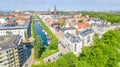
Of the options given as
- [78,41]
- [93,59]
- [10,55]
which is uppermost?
[10,55]

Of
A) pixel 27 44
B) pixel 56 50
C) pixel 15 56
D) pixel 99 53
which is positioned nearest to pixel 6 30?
pixel 27 44

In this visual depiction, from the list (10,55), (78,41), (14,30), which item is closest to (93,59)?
(10,55)

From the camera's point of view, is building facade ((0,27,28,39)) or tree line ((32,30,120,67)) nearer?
tree line ((32,30,120,67))

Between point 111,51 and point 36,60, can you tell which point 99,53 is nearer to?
point 111,51

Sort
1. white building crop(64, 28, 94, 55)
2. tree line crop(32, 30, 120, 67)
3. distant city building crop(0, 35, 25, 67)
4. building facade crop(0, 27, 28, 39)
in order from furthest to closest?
building facade crop(0, 27, 28, 39) < white building crop(64, 28, 94, 55) < distant city building crop(0, 35, 25, 67) < tree line crop(32, 30, 120, 67)

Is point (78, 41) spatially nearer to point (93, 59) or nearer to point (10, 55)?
point (93, 59)

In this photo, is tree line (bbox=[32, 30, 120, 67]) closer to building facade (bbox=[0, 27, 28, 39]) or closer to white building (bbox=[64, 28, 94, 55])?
white building (bbox=[64, 28, 94, 55])

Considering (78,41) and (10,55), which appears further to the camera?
(78,41)

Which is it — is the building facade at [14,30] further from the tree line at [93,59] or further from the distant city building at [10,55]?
the tree line at [93,59]

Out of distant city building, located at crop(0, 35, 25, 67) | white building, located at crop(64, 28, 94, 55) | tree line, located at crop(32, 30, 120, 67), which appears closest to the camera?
tree line, located at crop(32, 30, 120, 67)

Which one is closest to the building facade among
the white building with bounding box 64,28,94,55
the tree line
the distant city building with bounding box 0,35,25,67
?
the white building with bounding box 64,28,94,55

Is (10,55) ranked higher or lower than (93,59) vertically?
higher
